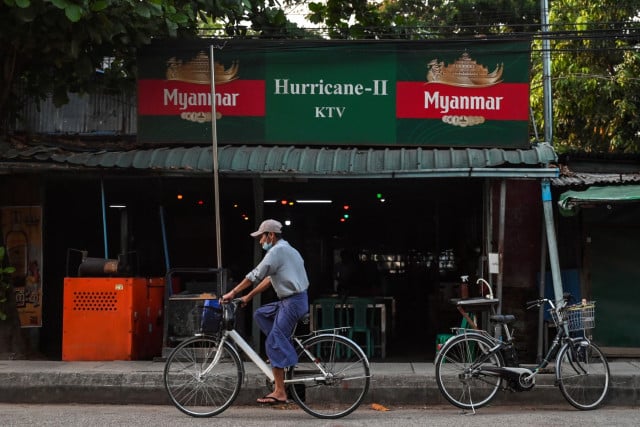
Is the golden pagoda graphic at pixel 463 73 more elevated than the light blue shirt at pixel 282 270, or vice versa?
the golden pagoda graphic at pixel 463 73

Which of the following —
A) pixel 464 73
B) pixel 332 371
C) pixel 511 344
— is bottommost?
pixel 332 371

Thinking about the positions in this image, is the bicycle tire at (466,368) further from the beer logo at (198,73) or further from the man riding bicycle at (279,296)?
the beer logo at (198,73)

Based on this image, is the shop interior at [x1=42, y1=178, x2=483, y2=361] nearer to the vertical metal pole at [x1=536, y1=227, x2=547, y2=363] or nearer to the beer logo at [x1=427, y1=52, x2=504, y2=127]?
the vertical metal pole at [x1=536, y1=227, x2=547, y2=363]

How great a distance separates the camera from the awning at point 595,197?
9367 mm

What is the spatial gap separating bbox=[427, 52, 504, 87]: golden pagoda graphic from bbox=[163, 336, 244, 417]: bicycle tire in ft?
17.7

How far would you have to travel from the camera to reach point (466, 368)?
780 cm

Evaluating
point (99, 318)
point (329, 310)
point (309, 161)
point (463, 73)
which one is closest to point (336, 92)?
point (309, 161)

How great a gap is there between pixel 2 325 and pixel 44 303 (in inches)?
114

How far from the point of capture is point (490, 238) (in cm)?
1038

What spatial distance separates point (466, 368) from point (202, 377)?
8.37 ft

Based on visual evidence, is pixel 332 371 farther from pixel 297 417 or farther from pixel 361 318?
pixel 361 318

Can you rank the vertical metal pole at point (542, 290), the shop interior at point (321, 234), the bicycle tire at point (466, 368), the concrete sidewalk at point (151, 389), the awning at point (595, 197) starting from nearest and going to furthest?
the bicycle tire at point (466, 368) → the concrete sidewalk at point (151, 389) → the awning at point (595, 197) → the vertical metal pole at point (542, 290) → the shop interior at point (321, 234)

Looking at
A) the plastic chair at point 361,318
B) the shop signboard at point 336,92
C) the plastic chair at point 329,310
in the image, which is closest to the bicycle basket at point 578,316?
the shop signboard at point 336,92

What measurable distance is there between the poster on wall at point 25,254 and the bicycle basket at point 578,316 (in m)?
7.08
